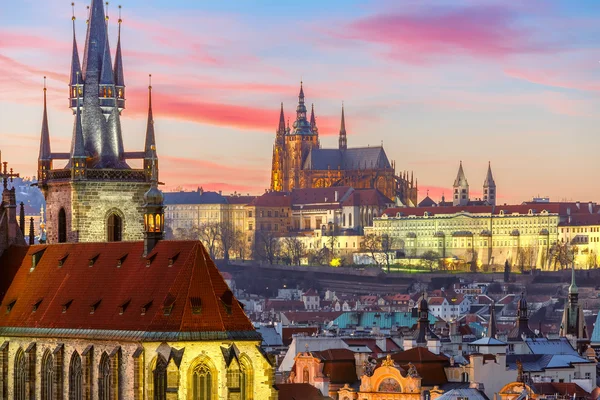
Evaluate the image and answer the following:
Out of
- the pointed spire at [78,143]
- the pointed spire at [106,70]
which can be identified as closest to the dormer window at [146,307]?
the pointed spire at [78,143]

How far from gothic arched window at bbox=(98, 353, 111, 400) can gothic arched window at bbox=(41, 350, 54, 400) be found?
10.6 ft

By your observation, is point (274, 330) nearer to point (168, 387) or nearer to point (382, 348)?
point (382, 348)

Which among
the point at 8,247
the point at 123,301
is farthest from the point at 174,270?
the point at 8,247

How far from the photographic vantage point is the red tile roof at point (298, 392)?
232 ft

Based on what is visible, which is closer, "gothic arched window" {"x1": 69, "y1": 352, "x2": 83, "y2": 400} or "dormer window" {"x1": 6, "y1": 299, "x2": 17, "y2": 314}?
"gothic arched window" {"x1": 69, "y1": 352, "x2": 83, "y2": 400}

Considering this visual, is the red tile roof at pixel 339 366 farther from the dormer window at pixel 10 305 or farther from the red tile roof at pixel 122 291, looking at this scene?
the dormer window at pixel 10 305

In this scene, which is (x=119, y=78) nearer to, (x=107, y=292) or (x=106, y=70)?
(x=106, y=70)

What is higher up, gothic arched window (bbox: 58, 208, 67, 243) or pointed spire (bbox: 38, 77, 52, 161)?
pointed spire (bbox: 38, 77, 52, 161)

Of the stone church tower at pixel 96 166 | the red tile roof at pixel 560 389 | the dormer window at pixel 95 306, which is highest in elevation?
the stone church tower at pixel 96 166

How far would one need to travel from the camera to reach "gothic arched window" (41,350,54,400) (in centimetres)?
6250

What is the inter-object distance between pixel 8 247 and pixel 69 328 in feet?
27.8

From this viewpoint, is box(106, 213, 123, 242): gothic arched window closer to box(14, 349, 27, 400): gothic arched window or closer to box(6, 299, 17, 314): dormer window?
box(6, 299, 17, 314): dormer window

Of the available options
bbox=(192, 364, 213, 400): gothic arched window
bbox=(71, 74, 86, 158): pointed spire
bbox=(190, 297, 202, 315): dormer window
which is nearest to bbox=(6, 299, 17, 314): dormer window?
bbox=(71, 74, 86, 158): pointed spire

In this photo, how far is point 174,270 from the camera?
5891 centimetres
